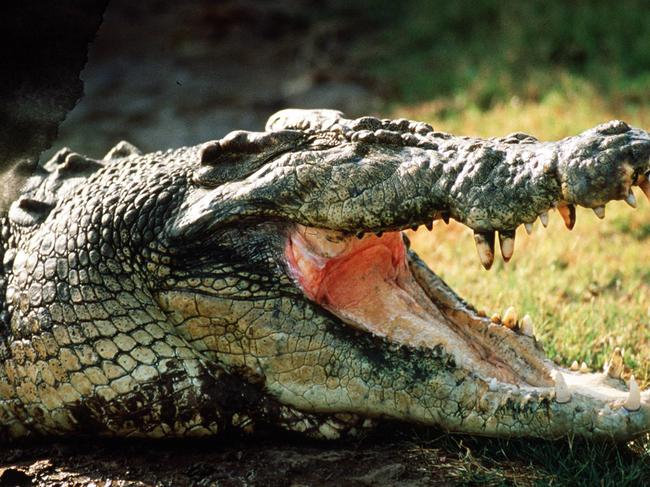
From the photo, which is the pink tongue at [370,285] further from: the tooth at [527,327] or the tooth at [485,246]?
the tooth at [485,246]

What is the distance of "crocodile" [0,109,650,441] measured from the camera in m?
3.52

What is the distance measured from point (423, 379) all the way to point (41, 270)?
1.52m

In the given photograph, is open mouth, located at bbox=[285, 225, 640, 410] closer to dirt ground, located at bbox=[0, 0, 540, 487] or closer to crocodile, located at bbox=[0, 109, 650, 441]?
crocodile, located at bbox=[0, 109, 650, 441]

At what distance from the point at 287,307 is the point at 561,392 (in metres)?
0.99

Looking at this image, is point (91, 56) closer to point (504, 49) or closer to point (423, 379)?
point (504, 49)

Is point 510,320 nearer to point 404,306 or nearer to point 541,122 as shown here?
point 404,306

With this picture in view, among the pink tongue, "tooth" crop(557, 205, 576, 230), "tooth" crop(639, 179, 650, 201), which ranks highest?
"tooth" crop(639, 179, 650, 201)

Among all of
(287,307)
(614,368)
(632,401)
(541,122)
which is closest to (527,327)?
(614,368)

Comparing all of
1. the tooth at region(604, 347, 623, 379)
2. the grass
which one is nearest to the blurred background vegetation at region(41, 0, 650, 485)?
the grass

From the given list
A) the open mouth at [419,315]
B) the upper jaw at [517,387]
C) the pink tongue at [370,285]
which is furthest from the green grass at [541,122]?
the pink tongue at [370,285]

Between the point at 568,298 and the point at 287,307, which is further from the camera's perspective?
the point at 568,298

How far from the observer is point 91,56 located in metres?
13.5

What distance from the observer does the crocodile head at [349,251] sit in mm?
3432

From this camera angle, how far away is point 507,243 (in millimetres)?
3441
